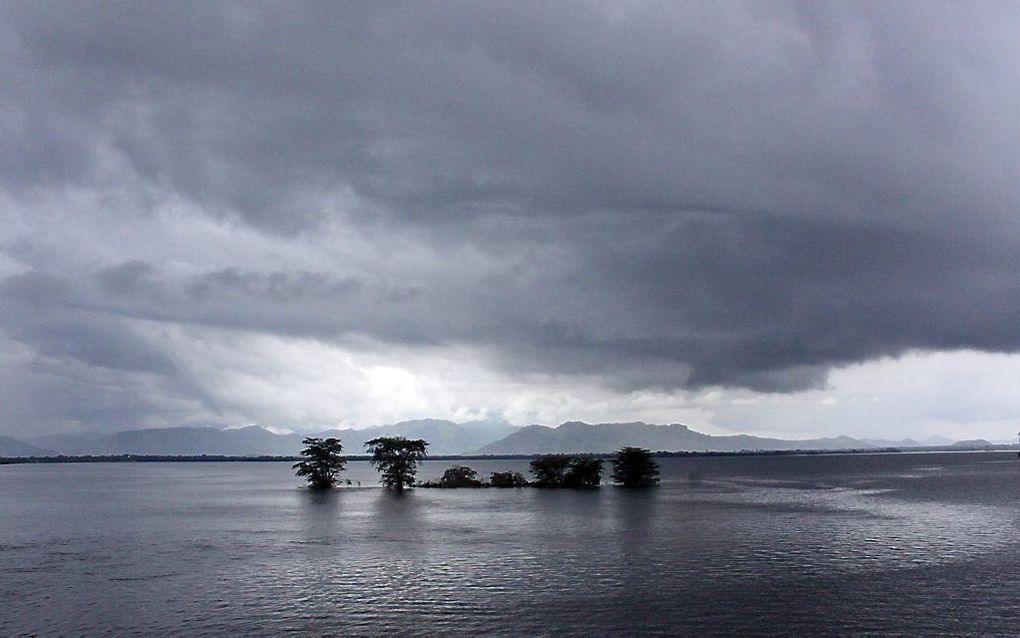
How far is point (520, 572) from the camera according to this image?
7700cm

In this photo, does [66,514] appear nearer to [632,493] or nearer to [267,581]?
[267,581]

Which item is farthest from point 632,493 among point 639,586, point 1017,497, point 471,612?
point 471,612

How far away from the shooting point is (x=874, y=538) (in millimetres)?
100500

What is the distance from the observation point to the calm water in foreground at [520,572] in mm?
58000

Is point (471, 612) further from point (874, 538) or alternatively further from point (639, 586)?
point (874, 538)

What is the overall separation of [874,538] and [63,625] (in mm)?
98006

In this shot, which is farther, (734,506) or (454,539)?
(734,506)

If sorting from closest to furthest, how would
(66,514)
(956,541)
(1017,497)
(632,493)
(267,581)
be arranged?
1. (267,581)
2. (956,541)
3. (66,514)
4. (1017,497)
5. (632,493)

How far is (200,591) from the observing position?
69312 millimetres

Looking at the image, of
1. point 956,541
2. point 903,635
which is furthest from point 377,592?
point 956,541

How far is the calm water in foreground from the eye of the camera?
5800 centimetres

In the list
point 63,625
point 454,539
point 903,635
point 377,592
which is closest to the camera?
point 903,635

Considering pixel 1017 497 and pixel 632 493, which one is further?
pixel 632 493

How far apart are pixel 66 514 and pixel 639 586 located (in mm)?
135461
